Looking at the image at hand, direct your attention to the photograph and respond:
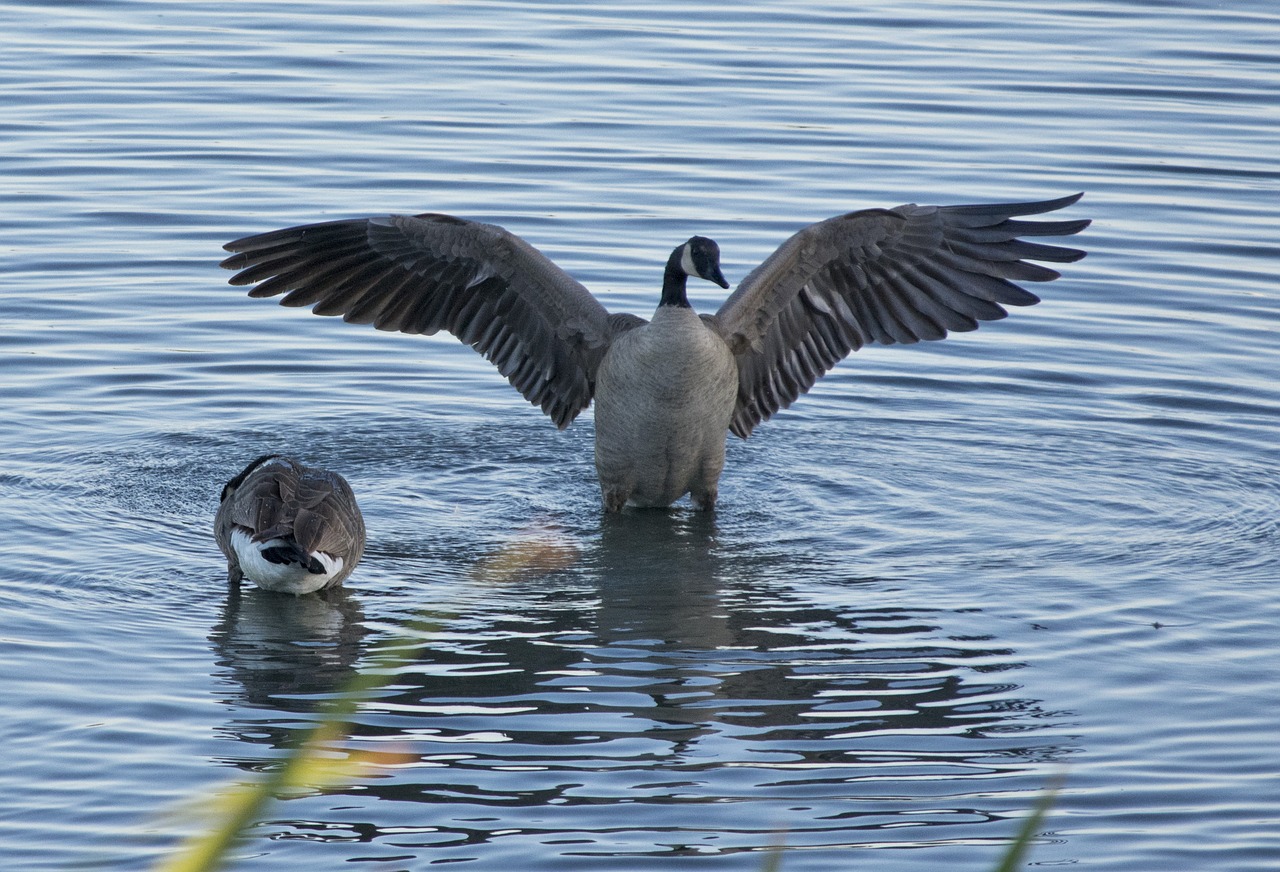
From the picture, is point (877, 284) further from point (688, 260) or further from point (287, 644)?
point (287, 644)

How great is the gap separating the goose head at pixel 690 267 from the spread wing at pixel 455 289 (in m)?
0.45

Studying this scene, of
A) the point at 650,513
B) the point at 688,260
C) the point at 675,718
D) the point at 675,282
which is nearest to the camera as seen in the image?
the point at 675,718

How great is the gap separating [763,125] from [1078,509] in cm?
751

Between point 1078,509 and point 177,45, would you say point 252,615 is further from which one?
point 177,45

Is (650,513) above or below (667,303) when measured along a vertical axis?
below

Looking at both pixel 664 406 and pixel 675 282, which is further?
pixel 664 406

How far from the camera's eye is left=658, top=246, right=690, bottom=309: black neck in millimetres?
8469

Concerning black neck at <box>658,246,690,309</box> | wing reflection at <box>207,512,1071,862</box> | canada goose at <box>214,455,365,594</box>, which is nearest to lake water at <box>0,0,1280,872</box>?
wing reflection at <box>207,512,1071,862</box>

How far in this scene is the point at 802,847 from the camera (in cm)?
520

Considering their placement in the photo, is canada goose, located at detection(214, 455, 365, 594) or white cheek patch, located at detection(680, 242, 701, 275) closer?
canada goose, located at detection(214, 455, 365, 594)

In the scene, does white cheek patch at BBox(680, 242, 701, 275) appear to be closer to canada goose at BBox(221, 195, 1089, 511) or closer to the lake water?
canada goose at BBox(221, 195, 1089, 511)

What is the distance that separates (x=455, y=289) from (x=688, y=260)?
1477 millimetres

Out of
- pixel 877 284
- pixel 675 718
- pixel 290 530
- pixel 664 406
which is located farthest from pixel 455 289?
pixel 675 718

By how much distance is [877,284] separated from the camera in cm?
919
